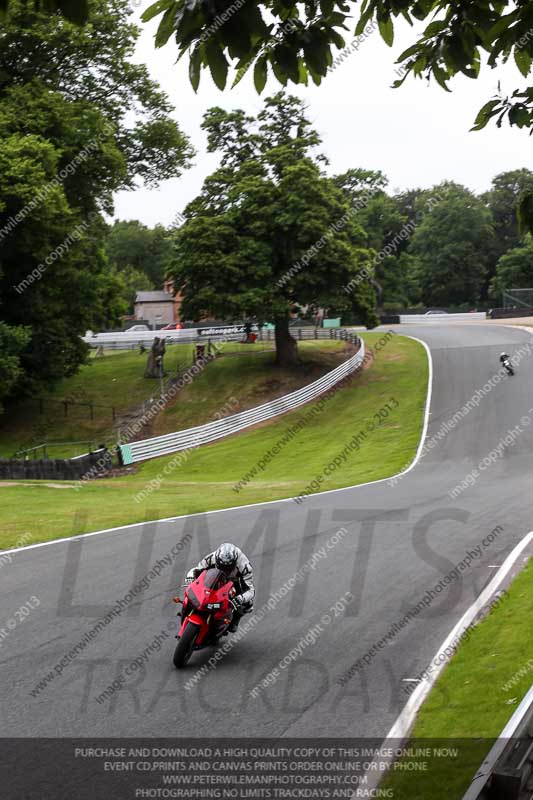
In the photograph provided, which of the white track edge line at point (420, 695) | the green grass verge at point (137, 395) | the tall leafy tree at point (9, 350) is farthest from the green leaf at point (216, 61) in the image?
the green grass verge at point (137, 395)

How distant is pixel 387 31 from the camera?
547 centimetres

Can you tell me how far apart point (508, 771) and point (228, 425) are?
35.1 m

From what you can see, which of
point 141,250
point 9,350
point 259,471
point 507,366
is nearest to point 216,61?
point 259,471

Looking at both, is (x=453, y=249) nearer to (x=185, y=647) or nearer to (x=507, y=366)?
(x=507, y=366)

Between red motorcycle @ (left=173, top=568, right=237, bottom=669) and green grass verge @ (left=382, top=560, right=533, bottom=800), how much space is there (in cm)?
238

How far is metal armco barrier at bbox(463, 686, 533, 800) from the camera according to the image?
4629 mm

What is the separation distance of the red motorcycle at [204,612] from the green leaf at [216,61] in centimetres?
602

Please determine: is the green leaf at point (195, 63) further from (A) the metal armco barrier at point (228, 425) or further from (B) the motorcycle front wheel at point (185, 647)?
(A) the metal armco barrier at point (228, 425)

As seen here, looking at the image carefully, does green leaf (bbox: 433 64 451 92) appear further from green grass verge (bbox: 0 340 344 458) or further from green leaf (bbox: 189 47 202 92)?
green grass verge (bbox: 0 340 344 458)

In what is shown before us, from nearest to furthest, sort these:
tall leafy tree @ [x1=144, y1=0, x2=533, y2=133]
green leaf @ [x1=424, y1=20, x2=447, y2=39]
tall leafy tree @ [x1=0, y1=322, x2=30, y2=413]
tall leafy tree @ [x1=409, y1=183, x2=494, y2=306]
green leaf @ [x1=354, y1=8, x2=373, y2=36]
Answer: tall leafy tree @ [x1=144, y1=0, x2=533, y2=133]
green leaf @ [x1=354, y1=8, x2=373, y2=36]
green leaf @ [x1=424, y1=20, x2=447, y2=39]
tall leafy tree @ [x1=0, y1=322, x2=30, y2=413]
tall leafy tree @ [x1=409, y1=183, x2=494, y2=306]

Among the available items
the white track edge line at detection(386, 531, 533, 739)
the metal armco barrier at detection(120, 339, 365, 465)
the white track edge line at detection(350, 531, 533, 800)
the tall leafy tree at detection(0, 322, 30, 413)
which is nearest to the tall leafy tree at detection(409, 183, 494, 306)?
the metal armco barrier at detection(120, 339, 365, 465)

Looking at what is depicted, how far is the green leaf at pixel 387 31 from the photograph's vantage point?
5449mm

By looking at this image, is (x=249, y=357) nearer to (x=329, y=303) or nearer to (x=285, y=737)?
(x=329, y=303)

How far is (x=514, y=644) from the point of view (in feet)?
30.5
